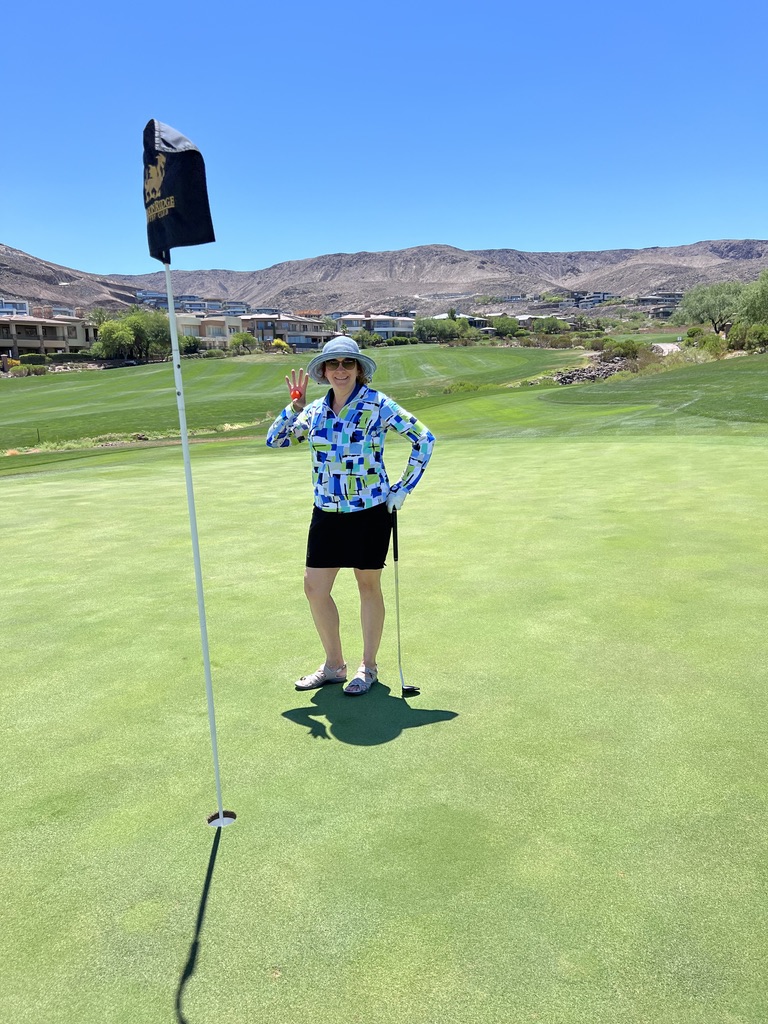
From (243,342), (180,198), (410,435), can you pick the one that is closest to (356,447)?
(410,435)

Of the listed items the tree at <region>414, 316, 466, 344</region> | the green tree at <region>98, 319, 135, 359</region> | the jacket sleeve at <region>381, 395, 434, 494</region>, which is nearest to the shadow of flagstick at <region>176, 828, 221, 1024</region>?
the jacket sleeve at <region>381, 395, 434, 494</region>

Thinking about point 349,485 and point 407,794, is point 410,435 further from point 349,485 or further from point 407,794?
point 407,794

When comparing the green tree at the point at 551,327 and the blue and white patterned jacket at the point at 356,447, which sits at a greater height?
the green tree at the point at 551,327

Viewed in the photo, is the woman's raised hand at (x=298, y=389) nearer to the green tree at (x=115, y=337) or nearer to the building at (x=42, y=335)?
the green tree at (x=115, y=337)

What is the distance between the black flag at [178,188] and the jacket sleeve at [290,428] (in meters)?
1.65

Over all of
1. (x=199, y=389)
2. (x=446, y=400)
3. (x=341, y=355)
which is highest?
(x=341, y=355)

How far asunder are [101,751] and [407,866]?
6.27 feet

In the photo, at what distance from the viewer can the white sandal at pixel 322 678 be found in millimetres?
4691

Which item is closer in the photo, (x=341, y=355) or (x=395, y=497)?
(x=341, y=355)

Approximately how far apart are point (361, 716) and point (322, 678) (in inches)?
19.5

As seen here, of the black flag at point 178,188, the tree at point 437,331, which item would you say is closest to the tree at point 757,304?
the black flag at point 178,188

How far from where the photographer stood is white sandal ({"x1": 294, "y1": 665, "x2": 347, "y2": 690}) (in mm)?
4691

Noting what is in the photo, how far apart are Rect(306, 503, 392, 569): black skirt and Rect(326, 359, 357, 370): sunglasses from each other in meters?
0.90

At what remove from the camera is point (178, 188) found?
10.7 feet
